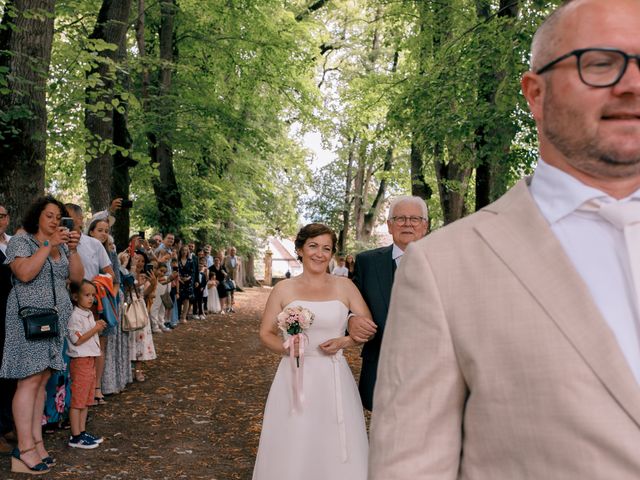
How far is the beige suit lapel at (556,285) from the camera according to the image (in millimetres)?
1515

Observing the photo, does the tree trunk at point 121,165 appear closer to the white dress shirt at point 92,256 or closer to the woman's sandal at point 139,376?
the woman's sandal at point 139,376

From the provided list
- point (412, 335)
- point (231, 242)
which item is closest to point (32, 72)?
point (412, 335)

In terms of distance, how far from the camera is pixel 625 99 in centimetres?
164

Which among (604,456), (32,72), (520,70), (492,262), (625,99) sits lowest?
(604,456)

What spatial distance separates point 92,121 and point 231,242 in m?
22.5

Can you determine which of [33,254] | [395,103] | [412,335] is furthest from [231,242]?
[412,335]

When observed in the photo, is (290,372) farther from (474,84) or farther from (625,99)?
(474,84)

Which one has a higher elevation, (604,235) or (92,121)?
(92,121)

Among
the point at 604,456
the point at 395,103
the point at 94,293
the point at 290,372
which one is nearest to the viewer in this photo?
the point at 604,456

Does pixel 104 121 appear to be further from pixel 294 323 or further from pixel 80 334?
pixel 294 323

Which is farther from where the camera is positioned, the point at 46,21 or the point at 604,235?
the point at 46,21

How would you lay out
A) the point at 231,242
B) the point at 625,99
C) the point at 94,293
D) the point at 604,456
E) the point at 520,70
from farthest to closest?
the point at 231,242
the point at 520,70
the point at 94,293
the point at 625,99
the point at 604,456

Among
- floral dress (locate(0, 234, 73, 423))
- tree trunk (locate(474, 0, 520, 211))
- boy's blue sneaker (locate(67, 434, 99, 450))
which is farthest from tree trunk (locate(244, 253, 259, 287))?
floral dress (locate(0, 234, 73, 423))

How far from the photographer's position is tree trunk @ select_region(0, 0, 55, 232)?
8930 mm
